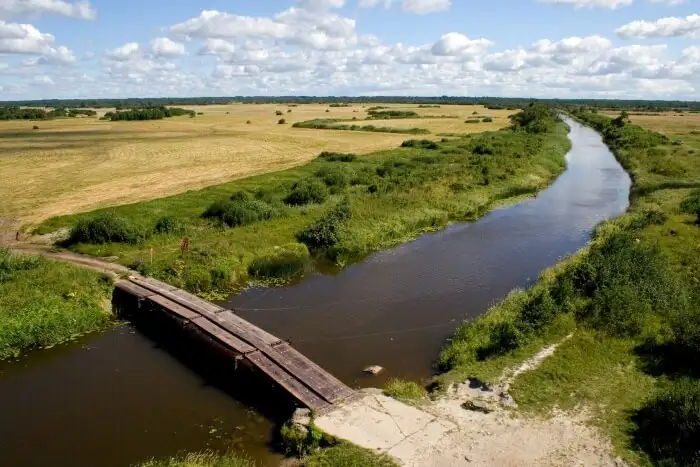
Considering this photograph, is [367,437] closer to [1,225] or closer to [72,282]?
[72,282]

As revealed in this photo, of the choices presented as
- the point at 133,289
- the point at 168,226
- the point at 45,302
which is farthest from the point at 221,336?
the point at 168,226

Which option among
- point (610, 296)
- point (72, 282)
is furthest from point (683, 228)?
point (72, 282)

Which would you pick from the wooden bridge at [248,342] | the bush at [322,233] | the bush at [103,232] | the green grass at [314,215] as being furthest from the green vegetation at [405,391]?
the bush at [103,232]

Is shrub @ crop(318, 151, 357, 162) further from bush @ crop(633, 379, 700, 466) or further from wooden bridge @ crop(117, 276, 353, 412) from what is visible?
bush @ crop(633, 379, 700, 466)

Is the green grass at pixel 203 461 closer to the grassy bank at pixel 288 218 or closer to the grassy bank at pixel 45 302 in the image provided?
the grassy bank at pixel 45 302

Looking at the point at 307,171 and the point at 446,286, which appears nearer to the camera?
the point at 446,286

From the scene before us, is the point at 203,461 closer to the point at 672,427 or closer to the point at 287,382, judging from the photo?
the point at 287,382
